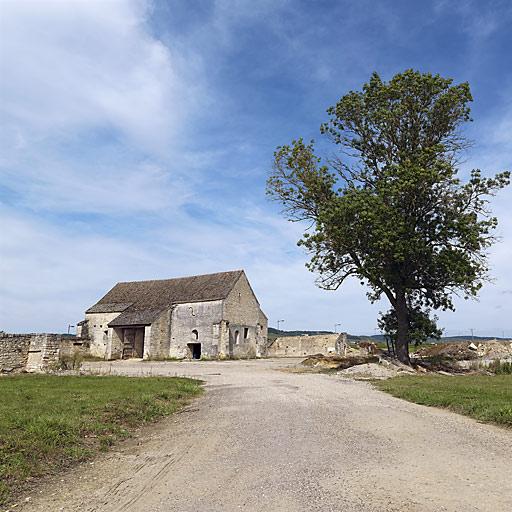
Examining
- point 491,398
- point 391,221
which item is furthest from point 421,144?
point 491,398

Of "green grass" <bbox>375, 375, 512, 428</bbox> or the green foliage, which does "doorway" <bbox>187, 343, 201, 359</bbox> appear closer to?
the green foliage

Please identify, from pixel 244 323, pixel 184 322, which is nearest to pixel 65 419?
pixel 184 322

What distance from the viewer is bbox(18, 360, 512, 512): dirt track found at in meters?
5.05

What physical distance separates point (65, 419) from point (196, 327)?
117ft

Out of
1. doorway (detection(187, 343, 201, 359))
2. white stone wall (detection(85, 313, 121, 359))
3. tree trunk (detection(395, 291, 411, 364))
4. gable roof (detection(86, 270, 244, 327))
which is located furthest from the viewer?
white stone wall (detection(85, 313, 121, 359))

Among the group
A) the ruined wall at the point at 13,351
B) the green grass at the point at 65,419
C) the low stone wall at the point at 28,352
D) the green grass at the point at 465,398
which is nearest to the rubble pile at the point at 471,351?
the green grass at the point at 465,398

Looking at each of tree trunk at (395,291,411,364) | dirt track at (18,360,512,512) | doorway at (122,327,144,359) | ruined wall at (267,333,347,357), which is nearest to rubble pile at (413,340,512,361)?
tree trunk at (395,291,411,364)

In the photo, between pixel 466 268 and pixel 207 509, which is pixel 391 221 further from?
pixel 207 509

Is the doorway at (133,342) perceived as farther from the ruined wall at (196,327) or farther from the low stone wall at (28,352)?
the low stone wall at (28,352)

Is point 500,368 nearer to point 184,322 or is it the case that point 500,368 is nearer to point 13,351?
point 13,351

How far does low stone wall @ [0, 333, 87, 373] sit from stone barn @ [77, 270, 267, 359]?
20005 millimetres

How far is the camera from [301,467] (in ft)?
20.6

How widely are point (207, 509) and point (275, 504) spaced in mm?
718

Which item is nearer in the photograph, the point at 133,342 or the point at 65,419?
the point at 65,419
